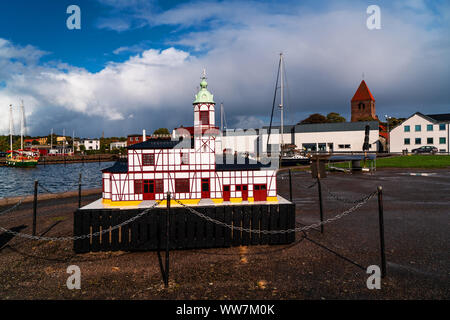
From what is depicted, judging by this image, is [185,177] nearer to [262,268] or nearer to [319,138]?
[262,268]

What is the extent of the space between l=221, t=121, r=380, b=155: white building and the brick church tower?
40.0 meters

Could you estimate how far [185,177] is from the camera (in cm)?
1364

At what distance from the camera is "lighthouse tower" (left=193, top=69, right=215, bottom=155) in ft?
45.4

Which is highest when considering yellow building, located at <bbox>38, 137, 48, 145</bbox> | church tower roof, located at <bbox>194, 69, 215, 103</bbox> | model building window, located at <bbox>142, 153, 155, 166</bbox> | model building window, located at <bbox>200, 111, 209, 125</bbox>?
yellow building, located at <bbox>38, 137, 48, 145</bbox>

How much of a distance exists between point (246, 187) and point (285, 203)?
82.2 inches

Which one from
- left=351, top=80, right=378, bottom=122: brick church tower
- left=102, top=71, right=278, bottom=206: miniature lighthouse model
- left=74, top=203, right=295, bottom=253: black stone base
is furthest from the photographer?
left=351, top=80, right=378, bottom=122: brick church tower

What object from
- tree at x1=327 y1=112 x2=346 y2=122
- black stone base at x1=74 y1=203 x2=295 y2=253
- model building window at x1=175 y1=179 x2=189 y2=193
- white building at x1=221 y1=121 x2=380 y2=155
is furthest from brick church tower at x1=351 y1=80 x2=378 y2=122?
model building window at x1=175 y1=179 x2=189 y2=193

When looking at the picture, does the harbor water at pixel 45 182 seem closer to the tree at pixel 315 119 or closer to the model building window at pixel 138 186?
the model building window at pixel 138 186

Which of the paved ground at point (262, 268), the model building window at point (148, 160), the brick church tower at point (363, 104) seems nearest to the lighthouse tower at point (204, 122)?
the model building window at point (148, 160)

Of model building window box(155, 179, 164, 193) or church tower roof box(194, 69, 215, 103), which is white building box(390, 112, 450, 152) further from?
model building window box(155, 179, 164, 193)
